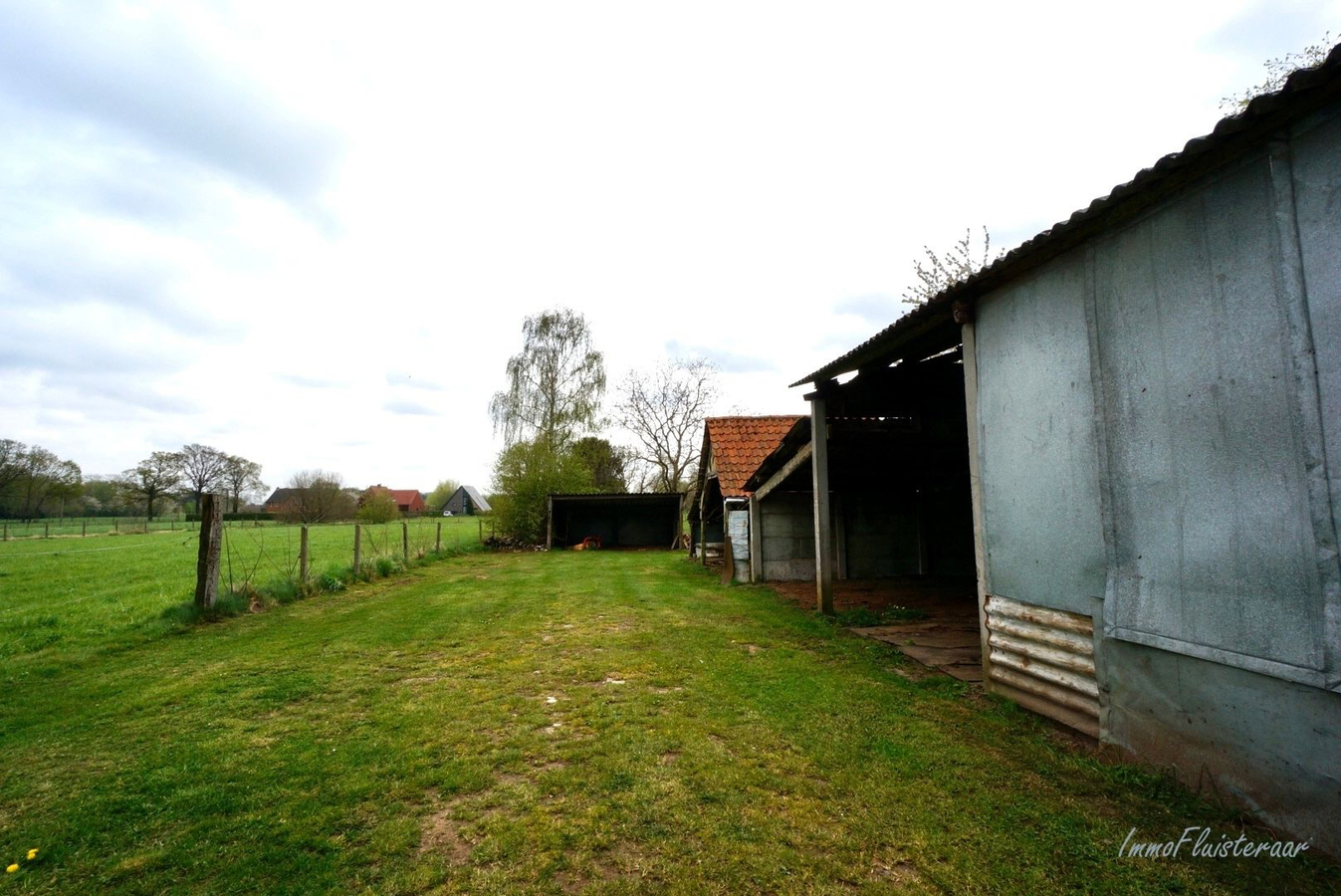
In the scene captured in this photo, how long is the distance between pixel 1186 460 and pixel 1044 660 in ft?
6.12

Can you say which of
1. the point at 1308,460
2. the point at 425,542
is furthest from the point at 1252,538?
the point at 425,542

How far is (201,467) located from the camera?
56.6m

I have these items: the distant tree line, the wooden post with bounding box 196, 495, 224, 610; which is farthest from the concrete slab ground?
the distant tree line

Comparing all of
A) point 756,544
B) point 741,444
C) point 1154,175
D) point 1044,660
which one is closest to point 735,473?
point 741,444

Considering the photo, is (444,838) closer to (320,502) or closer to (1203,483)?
(1203,483)

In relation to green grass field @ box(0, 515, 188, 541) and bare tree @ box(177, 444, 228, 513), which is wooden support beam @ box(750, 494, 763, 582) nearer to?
green grass field @ box(0, 515, 188, 541)

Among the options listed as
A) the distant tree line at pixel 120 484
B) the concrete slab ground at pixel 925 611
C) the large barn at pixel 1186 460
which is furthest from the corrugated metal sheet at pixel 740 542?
the distant tree line at pixel 120 484

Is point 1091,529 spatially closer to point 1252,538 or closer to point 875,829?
point 1252,538

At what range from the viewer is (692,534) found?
2119 cm

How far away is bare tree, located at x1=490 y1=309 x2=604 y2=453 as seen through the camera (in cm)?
2794

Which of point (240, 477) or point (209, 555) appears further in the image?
point (240, 477)

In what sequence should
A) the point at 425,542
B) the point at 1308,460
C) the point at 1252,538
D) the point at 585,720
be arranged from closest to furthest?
the point at 1308,460, the point at 1252,538, the point at 585,720, the point at 425,542

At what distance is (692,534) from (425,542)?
9403mm

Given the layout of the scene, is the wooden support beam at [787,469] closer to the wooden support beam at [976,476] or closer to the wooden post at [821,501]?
the wooden post at [821,501]
